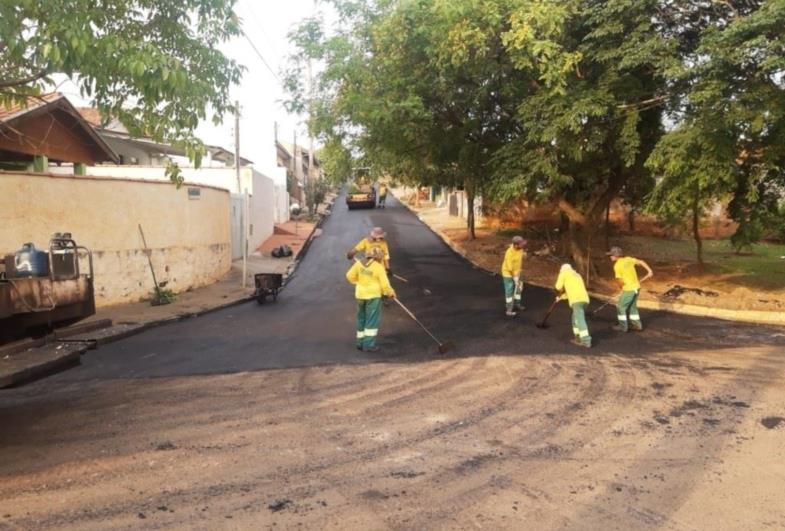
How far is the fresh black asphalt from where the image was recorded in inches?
316

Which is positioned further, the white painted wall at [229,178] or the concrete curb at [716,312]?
the white painted wall at [229,178]

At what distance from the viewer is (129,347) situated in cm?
909

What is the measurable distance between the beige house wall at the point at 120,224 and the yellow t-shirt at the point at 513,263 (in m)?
7.40

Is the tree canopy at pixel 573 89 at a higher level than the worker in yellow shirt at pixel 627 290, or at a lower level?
higher

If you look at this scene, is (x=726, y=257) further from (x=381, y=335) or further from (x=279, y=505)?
(x=279, y=505)

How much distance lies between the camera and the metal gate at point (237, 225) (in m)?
19.3

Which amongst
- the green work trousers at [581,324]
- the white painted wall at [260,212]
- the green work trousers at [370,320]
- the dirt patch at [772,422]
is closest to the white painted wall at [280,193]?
the white painted wall at [260,212]

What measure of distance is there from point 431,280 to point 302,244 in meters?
9.11

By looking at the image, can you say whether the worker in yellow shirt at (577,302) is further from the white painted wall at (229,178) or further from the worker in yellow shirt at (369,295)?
the white painted wall at (229,178)

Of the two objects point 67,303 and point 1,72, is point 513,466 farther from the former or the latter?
point 1,72

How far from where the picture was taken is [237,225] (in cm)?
1978

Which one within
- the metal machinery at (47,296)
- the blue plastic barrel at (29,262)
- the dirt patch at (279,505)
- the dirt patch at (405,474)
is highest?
the blue plastic barrel at (29,262)

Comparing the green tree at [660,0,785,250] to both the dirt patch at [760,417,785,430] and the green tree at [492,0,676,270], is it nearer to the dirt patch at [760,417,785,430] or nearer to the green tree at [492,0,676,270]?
the green tree at [492,0,676,270]

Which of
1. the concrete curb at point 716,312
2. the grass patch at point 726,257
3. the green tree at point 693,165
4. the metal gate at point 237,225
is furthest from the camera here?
the metal gate at point 237,225
